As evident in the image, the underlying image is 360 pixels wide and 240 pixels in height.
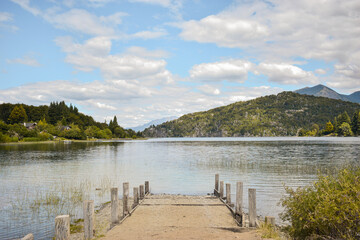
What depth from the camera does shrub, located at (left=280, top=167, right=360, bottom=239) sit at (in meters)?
10.5

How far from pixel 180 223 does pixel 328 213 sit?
820 centimetres

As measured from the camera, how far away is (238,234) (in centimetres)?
1355

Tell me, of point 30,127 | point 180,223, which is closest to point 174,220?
point 180,223

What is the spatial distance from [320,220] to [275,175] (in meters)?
30.7

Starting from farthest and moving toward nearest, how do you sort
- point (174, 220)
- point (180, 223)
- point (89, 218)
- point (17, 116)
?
point (17, 116) → point (174, 220) → point (180, 223) → point (89, 218)

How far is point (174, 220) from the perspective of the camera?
16.9 m

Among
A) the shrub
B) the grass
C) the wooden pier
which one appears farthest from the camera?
the wooden pier

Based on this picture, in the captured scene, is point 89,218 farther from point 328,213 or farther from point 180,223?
point 328,213

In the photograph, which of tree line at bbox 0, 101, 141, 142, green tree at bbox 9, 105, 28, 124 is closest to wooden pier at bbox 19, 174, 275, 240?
tree line at bbox 0, 101, 141, 142

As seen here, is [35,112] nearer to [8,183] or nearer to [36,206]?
[8,183]

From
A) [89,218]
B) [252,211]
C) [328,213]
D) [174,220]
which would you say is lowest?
[174,220]

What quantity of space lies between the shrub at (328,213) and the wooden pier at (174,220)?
2052 mm

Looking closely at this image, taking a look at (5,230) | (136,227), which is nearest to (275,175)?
(136,227)

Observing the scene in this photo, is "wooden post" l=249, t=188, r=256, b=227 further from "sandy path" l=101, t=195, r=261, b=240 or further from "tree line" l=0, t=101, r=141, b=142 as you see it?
"tree line" l=0, t=101, r=141, b=142
